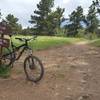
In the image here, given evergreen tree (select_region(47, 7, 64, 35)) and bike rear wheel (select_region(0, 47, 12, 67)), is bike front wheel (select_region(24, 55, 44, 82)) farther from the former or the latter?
evergreen tree (select_region(47, 7, 64, 35))

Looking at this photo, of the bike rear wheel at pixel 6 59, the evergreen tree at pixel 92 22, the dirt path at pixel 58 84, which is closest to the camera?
the dirt path at pixel 58 84

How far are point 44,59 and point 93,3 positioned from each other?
36.6ft

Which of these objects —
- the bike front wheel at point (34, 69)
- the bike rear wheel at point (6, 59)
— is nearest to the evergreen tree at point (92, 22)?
the bike rear wheel at point (6, 59)

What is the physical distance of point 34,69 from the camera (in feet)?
33.6

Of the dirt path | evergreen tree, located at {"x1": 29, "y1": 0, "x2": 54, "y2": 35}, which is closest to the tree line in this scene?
evergreen tree, located at {"x1": 29, "y1": 0, "x2": 54, "y2": 35}

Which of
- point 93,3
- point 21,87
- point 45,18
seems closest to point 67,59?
point 21,87

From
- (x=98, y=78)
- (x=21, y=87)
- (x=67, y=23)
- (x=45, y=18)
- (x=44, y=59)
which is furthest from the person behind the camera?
(x=67, y=23)

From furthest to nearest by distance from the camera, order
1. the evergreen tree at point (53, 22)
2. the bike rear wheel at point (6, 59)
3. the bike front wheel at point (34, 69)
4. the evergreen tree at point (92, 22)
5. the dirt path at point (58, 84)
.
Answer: the evergreen tree at point (92, 22)
the evergreen tree at point (53, 22)
the bike rear wheel at point (6, 59)
the bike front wheel at point (34, 69)
the dirt path at point (58, 84)

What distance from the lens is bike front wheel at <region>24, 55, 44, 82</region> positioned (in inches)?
396

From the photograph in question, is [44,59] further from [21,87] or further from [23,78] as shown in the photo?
[21,87]

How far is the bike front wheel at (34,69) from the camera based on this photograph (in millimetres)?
10059

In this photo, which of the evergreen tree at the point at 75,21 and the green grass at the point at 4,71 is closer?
the green grass at the point at 4,71

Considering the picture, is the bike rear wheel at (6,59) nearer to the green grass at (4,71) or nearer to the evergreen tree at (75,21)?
the green grass at (4,71)

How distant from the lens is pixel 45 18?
2751 inches
